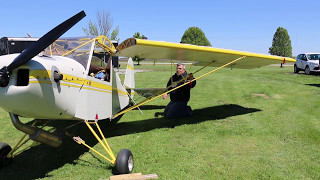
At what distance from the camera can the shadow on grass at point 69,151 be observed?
450 centimetres

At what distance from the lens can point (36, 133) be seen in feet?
13.3

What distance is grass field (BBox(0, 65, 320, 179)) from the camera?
4.29 metres

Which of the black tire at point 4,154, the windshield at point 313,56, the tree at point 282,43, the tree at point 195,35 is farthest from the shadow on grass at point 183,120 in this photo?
the tree at point 195,35

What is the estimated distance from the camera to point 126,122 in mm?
7641

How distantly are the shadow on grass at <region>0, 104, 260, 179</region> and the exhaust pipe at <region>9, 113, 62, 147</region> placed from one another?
2.00ft

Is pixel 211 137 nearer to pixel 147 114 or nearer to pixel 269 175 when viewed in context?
pixel 269 175

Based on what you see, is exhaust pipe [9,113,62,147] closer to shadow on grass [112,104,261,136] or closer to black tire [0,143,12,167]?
black tire [0,143,12,167]

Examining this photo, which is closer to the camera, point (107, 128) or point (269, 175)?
point (269, 175)

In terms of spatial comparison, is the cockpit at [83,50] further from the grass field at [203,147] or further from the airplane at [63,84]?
the grass field at [203,147]

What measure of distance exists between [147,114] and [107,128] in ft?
6.08

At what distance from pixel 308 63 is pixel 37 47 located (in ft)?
81.1

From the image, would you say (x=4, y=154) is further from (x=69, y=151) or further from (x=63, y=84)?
(x=63, y=84)

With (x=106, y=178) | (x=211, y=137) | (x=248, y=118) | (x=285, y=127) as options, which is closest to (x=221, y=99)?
(x=248, y=118)

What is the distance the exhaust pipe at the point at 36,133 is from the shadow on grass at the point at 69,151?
609 millimetres
